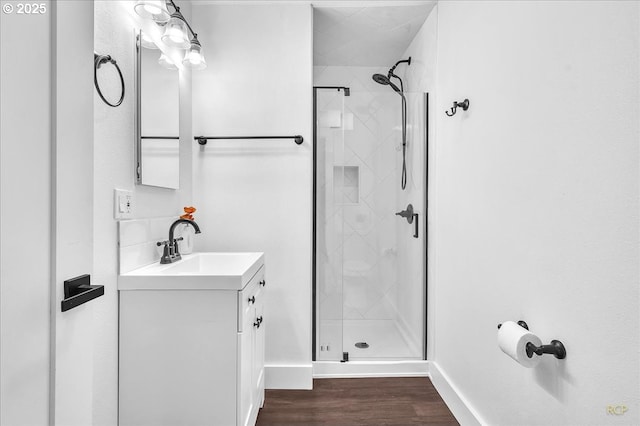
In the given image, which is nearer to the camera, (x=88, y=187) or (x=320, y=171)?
(x=88, y=187)

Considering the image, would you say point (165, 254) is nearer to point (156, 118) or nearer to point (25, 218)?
point (156, 118)

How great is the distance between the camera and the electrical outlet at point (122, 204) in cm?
→ 138

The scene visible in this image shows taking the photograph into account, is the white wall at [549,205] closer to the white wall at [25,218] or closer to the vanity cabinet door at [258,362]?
the vanity cabinet door at [258,362]

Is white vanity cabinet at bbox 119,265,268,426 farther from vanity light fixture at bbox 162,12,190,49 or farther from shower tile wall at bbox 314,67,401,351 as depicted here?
vanity light fixture at bbox 162,12,190,49

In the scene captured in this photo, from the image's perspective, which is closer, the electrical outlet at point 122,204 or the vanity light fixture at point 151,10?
the electrical outlet at point 122,204

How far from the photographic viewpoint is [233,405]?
134 centimetres

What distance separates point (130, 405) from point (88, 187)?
3.76 ft

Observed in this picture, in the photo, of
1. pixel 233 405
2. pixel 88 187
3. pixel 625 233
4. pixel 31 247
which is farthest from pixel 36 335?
pixel 625 233

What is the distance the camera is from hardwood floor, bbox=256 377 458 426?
1804mm

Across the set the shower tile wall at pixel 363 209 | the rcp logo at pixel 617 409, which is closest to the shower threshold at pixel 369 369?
the shower tile wall at pixel 363 209

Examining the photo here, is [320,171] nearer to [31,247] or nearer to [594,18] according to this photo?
[594,18]

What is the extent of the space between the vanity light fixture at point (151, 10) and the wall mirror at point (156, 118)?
3.7 inches

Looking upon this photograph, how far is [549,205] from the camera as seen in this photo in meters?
1.09

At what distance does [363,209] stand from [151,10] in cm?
171
